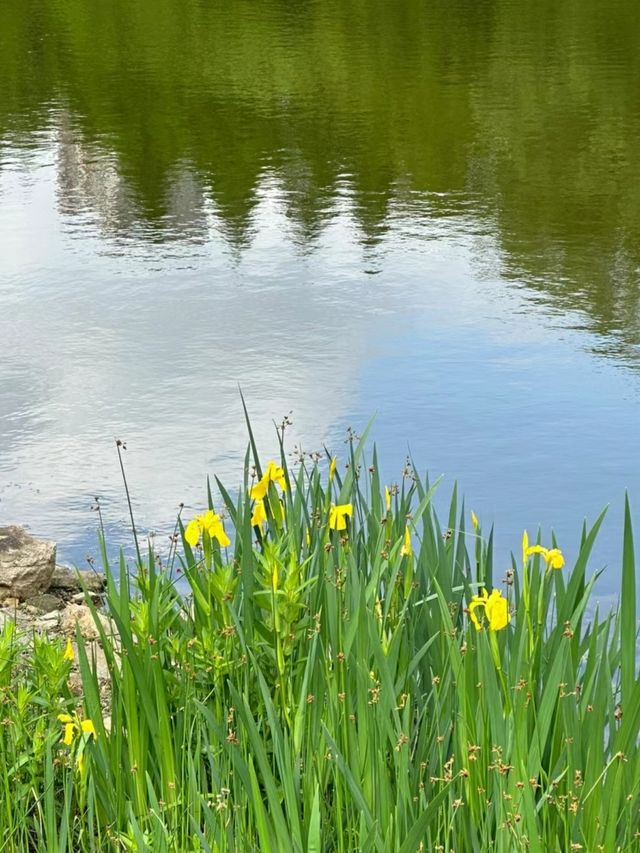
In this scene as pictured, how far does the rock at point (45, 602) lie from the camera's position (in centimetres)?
343

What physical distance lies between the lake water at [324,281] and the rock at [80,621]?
59cm

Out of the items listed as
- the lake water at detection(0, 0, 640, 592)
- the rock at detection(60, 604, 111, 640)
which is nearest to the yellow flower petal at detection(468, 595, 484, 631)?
the rock at detection(60, 604, 111, 640)

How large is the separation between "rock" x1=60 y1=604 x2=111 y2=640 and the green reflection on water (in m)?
2.91

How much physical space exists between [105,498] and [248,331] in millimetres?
1769

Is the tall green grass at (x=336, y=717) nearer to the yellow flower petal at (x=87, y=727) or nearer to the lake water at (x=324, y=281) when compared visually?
the yellow flower petal at (x=87, y=727)

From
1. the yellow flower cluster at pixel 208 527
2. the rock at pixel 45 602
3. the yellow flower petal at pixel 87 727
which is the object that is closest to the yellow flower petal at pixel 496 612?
the yellow flower cluster at pixel 208 527

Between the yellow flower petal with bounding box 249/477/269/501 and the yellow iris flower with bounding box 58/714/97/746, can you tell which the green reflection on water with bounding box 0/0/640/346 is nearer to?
the yellow flower petal with bounding box 249/477/269/501

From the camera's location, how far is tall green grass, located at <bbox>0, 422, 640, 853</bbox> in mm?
1710

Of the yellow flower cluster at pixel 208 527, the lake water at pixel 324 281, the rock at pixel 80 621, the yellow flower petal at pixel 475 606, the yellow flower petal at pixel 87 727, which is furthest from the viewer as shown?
the lake water at pixel 324 281

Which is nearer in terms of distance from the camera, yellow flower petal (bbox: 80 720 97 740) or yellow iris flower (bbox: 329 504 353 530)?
yellow flower petal (bbox: 80 720 97 740)

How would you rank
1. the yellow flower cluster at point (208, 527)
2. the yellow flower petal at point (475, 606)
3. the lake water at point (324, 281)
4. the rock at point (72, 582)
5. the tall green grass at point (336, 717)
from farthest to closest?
the lake water at point (324, 281) → the rock at point (72, 582) → the yellow flower cluster at point (208, 527) → the yellow flower petal at point (475, 606) → the tall green grass at point (336, 717)

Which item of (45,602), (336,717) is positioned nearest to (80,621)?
(45,602)

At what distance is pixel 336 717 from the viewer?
6.19 feet

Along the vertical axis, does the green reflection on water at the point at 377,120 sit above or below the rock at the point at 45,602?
above
